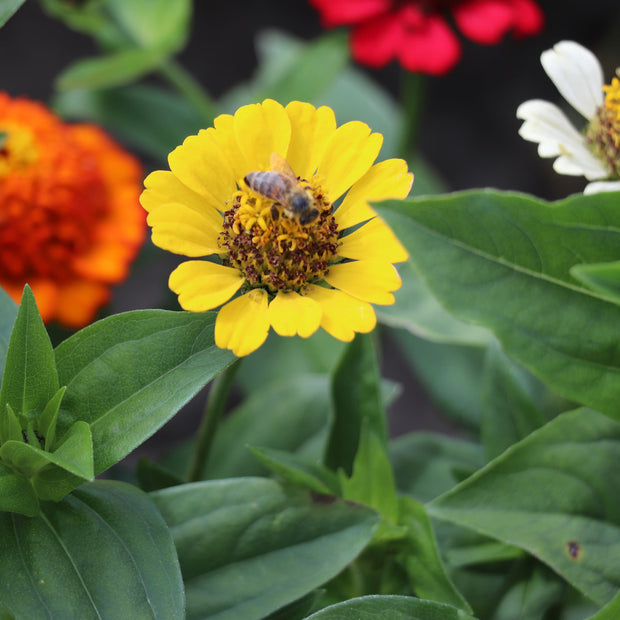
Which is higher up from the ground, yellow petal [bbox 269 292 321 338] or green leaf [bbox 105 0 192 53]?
green leaf [bbox 105 0 192 53]

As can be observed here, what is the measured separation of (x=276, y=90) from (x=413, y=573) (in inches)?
20.7

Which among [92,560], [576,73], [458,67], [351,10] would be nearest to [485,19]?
[351,10]

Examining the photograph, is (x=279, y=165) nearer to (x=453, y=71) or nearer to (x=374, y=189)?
(x=374, y=189)

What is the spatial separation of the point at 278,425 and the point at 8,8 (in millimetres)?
354

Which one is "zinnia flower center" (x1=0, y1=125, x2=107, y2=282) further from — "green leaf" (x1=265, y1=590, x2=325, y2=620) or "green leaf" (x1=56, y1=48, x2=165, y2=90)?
"green leaf" (x1=265, y1=590, x2=325, y2=620)

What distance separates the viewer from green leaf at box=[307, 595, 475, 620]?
1.22 ft

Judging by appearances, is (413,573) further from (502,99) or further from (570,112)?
(502,99)

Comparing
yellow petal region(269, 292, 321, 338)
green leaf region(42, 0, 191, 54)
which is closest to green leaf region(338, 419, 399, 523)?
yellow petal region(269, 292, 321, 338)

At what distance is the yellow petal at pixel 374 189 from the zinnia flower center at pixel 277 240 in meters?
0.01

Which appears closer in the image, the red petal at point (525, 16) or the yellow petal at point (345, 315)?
the yellow petal at point (345, 315)

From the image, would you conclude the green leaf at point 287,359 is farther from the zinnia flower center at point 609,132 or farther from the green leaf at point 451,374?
the zinnia flower center at point 609,132

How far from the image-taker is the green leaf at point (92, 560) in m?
0.37

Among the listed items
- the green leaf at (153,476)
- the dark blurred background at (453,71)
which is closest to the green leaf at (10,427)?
the green leaf at (153,476)

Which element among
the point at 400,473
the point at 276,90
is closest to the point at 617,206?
the point at 400,473
